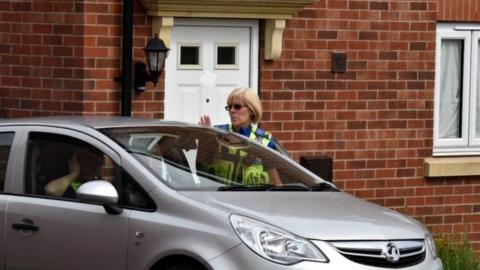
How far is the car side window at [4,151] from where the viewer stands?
8.36 meters

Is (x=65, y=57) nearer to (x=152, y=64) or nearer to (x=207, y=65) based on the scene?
(x=152, y=64)

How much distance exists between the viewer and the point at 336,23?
12344 millimetres

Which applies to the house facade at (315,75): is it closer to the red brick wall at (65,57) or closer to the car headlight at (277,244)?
the red brick wall at (65,57)

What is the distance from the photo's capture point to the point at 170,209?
Answer: 7555 mm

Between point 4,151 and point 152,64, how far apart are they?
2704 millimetres

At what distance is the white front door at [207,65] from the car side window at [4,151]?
3.15 m

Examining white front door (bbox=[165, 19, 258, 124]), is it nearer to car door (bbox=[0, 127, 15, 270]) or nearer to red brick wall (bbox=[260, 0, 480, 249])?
red brick wall (bbox=[260, 0, 480, 249])

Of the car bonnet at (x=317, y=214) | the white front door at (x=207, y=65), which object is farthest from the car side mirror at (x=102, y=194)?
the white front door at (x=207, y=65)

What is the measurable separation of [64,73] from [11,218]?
10.9 ft

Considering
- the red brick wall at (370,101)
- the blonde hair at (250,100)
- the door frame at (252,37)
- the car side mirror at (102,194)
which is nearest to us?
the car side mirror at (102,194)

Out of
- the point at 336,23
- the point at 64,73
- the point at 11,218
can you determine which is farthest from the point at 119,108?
the point at 11,218

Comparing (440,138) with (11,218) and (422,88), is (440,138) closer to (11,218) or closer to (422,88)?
(422,88)

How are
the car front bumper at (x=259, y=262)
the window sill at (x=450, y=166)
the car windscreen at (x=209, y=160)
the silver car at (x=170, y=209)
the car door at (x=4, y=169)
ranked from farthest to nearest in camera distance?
the window sill at (x=450, y=166), the car door at (x=4, y=169), the car windscreen at (x=209, y=160), the silver car at (x=170, y=209), the car front bumper at (x=259, y=262)

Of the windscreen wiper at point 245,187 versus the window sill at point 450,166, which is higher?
the windscreen wiper at point 245,187
